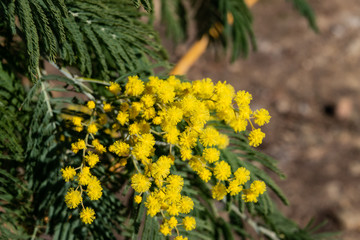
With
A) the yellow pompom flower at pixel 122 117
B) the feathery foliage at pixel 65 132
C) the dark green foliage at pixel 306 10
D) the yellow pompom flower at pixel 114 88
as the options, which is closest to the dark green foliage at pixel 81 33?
the feathery foliage at pixel 65 132

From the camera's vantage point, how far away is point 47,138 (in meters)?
1.04

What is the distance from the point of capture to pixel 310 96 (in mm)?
4176

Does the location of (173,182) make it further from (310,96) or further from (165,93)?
(310,96)

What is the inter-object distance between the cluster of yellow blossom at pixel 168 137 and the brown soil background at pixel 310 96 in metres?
2.51

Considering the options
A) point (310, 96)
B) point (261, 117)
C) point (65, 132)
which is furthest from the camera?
point (310, 96)

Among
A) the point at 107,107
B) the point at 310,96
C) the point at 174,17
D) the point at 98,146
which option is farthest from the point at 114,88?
the point at 310,96

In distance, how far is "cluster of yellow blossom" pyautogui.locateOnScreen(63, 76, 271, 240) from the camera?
0.85m

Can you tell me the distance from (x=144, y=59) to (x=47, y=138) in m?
0.40

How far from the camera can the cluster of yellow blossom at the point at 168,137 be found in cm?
85

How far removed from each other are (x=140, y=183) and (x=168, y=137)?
13 cm

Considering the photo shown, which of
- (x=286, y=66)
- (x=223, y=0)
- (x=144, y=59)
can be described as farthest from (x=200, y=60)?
(x=144, y=59)

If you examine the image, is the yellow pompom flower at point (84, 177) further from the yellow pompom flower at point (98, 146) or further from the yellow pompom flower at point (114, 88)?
the yellow pompom flower at point (114, 88)

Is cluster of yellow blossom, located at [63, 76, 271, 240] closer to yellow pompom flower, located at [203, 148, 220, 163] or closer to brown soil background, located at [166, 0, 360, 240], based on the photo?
yellow pompom flower, located at [203, 148, 220, 163]

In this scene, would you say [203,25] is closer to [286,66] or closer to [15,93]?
[15,93]
